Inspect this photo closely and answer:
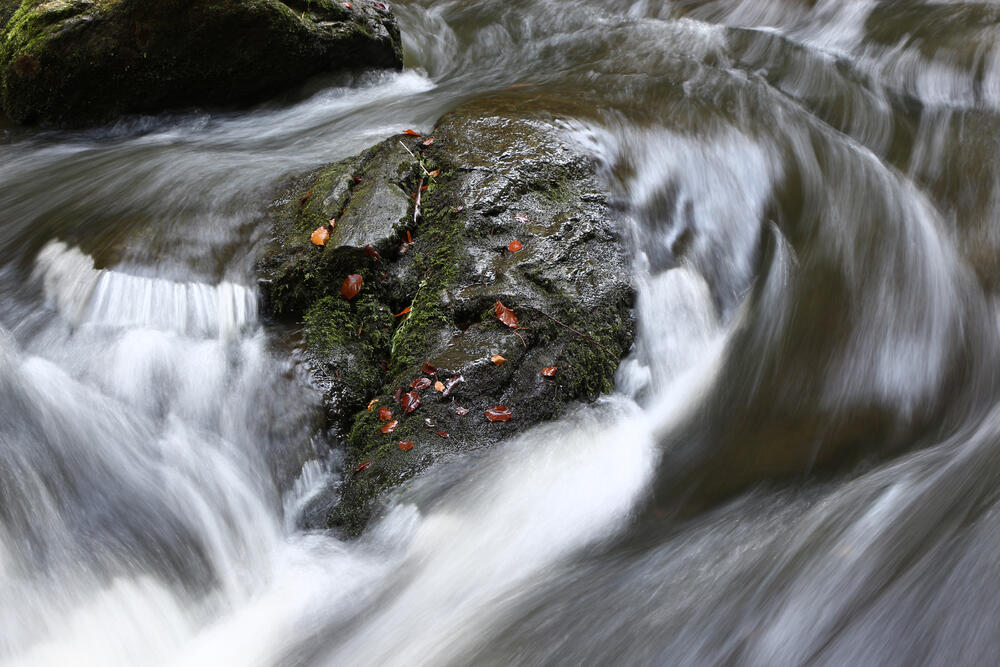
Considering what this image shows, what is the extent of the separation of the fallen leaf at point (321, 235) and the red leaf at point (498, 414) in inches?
50.5

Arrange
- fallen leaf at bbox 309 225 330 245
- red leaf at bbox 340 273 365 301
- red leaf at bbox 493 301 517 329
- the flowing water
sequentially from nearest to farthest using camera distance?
the flowing water < red leaf at bbox 493 301 517 329 < red leaf at bbox 340 273 365 301 < fallen leaf at bbox 309 225 330 245

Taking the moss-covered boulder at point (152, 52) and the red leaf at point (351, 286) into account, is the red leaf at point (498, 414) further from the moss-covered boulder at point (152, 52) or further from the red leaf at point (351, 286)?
the moss-covered boulder at point (152, 52)

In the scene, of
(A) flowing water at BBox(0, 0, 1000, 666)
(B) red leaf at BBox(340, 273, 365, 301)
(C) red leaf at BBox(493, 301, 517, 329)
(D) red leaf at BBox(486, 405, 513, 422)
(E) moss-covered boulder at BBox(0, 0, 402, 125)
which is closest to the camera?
(A) flowing water at BBox(0, 0, 1000, 666)

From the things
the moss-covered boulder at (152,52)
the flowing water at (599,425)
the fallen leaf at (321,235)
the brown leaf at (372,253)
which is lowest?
the flowing water at (599,425)

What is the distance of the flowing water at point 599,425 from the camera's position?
2490mm

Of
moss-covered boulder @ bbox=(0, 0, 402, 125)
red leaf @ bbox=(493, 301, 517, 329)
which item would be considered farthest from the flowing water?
red leaf @ bbox=(493, 301, 517, 329)

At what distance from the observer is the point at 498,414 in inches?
132

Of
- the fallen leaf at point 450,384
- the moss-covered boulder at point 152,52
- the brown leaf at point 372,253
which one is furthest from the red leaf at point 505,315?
the moss-covered boulder at point 152,52

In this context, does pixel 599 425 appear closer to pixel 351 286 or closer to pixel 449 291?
pixel 449 291

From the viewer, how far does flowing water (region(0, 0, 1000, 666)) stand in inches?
98.0

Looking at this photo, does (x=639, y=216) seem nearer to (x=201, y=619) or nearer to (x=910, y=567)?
(x=910, y=567)

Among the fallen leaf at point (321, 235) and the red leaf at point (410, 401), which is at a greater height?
the fallen leaf at point (321, 235)

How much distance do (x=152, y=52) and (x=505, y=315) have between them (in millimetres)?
3633

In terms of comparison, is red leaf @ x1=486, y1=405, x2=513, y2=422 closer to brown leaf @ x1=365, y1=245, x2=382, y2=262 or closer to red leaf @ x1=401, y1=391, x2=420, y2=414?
red leaf @ x1=401, y1=391, x2=420, y2=414
